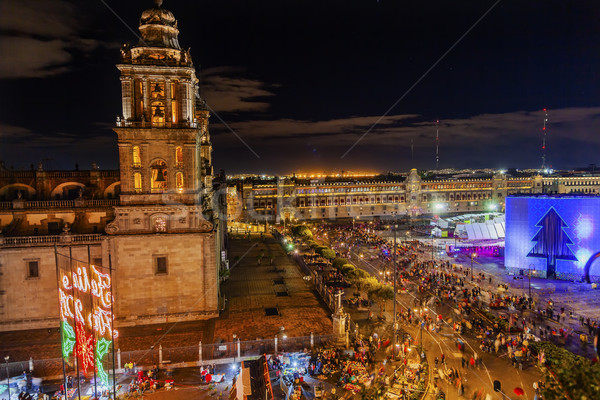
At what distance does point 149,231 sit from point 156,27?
1534cm

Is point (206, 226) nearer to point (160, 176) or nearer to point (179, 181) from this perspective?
point (179, 181)

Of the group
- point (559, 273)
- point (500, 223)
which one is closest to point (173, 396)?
point (559, 273)

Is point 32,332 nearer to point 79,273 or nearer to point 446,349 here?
point 79,273

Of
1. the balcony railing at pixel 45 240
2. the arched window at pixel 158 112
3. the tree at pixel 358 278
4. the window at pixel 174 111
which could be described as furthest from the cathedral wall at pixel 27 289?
the tree at pixel 358 278

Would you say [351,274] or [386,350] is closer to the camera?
[386,350]

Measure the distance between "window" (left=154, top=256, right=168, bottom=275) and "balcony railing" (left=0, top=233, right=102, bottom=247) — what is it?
4.55 metres

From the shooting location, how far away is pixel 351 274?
3722 centimetres

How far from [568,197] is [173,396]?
47.1 meters

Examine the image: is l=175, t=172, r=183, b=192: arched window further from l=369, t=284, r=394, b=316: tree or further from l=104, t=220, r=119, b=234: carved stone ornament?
l=369, t=284, r=394, b=316: tree

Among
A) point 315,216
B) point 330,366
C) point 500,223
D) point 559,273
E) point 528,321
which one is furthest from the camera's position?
point 315,216

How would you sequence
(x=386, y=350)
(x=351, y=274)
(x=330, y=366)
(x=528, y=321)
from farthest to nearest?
(x=351, y=274) < (x=528, y=321) < (x=386, y=350) < (x=330, y=366)

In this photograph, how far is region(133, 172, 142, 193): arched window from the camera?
28938 mm

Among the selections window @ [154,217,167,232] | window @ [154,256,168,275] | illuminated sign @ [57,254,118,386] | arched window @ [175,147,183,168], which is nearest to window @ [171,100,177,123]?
arched window @ [175,147,183,168]

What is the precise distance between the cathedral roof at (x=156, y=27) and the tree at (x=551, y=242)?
44.8 meters
